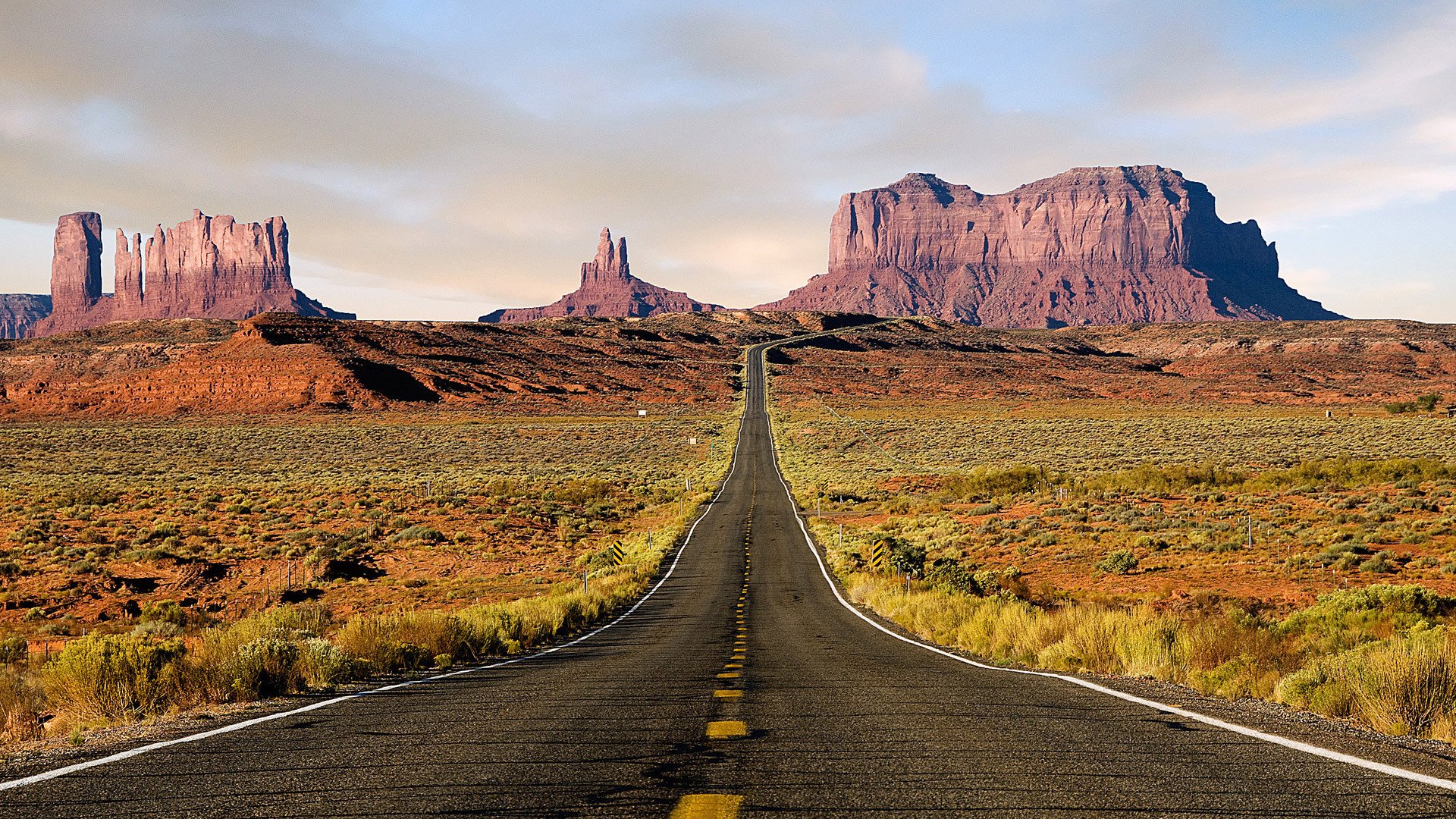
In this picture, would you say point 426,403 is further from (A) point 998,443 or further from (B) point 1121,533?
(B) point 1121,533

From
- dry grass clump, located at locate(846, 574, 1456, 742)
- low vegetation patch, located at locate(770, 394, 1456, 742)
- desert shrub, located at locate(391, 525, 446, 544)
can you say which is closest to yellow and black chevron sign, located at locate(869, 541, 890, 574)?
low vegetation patch, located at locate(770, 394, 1456, 742)

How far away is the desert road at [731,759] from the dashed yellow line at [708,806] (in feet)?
0.07

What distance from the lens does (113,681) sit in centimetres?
915

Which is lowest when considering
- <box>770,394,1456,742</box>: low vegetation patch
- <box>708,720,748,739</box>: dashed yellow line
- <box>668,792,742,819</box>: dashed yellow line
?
<box>770,394,1456,742</box>: low vegetation patch

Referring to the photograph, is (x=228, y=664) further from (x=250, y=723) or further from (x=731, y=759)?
(x=731, y=759)

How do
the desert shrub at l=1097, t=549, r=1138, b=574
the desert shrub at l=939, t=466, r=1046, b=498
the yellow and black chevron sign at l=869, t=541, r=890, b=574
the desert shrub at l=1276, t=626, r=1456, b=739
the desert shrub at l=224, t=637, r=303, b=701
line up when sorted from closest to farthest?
1. the desert shrub at l=1276, t=626, r=1456, b=739
2. the desert shrub at l=224, t=637, r=303, b=701
3. the desert shrub at l=1097, t=549, r=1138, b=574
4. the yellow and black chevron sign at l=869, t=541, r=890, b=574
5. the desert shrub at l=939, t=466, r=1046, b=498

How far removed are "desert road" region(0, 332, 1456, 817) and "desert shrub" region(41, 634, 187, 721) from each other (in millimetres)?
1879

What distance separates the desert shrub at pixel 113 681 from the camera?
8.81 metres

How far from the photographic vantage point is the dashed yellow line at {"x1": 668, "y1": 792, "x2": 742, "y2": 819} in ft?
15.5

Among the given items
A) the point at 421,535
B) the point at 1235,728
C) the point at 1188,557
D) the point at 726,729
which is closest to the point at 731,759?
the point at 726,729

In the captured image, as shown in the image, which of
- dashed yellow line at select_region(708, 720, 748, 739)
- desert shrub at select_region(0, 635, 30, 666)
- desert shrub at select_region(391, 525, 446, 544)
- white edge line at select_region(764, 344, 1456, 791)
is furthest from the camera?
desert shrub at select_region(391, 525, 446, 544)

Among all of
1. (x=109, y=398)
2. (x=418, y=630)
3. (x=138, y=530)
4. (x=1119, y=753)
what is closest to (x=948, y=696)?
(x=1119, y=753)

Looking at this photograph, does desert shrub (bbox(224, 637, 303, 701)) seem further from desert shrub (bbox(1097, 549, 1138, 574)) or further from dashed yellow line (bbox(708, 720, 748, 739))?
desert shrub (bbox(1097, 549, 1138, 574))

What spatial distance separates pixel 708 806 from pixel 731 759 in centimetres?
121
